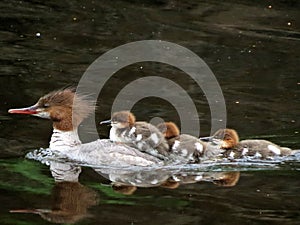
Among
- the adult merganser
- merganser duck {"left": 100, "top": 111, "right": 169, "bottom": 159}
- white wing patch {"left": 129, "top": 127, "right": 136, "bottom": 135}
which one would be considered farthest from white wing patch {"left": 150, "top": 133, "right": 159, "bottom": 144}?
the adult merganser

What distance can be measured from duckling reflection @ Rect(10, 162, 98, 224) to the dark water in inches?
0.9

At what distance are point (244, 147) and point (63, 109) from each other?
64.1 inches

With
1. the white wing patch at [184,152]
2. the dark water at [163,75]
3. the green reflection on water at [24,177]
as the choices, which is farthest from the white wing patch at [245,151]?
the green reflection on water at [24,177]

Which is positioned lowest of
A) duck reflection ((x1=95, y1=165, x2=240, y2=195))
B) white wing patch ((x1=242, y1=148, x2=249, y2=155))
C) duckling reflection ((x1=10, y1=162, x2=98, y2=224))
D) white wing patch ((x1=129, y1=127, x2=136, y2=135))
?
duckling reflection ((x1=10, y1=162, x2=98, y2=224))

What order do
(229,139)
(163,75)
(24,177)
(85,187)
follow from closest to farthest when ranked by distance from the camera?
1. (85,187)
2. (24,177)
3. (229,139)
4. (163,75)

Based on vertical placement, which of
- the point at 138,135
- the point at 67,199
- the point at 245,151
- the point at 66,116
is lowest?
the point at 67,199

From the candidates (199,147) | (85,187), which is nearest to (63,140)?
(85,187)

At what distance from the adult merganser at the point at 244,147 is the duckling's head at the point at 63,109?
1202mm

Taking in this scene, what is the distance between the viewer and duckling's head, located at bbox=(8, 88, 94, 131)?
717 cm

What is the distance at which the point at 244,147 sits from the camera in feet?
23.3

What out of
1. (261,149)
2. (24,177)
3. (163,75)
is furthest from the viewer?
(163,75)

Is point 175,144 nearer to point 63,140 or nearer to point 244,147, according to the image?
point 244,147

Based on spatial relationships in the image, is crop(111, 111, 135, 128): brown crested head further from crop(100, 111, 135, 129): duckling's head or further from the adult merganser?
the adult merganser

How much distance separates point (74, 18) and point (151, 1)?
1.55 m
